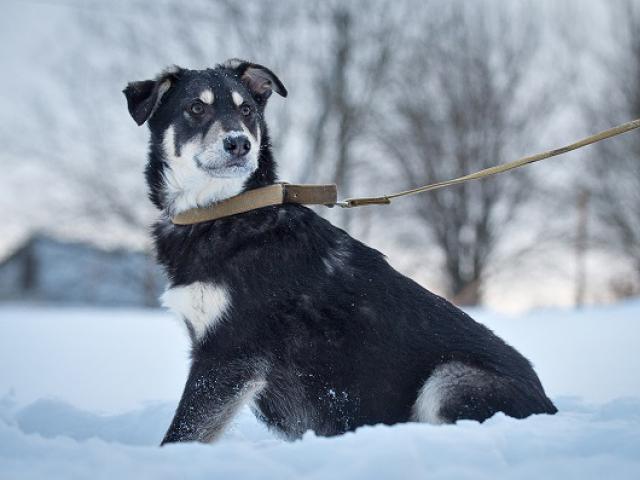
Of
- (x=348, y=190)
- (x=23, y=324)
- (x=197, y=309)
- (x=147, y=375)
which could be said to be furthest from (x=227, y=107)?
(x=348, y=190)

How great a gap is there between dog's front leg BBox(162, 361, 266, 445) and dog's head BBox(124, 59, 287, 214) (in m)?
0.97

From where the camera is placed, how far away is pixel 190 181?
3.99 metres

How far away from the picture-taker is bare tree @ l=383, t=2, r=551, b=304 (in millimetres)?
24156

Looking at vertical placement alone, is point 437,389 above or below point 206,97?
below

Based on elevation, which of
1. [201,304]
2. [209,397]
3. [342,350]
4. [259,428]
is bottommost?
[259,428]

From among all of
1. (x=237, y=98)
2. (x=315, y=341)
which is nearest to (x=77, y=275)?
(x=237, y=98)

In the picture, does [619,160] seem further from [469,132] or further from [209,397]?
[209,397]

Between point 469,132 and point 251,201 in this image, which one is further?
point 469,132

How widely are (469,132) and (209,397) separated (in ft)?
74.0

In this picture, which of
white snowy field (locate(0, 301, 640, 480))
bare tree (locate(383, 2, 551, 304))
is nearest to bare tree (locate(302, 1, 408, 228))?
bare tree (locate(383, 2, 551, 304))

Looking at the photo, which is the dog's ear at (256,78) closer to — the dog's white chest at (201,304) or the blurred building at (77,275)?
the dog's white chest at (201,304)

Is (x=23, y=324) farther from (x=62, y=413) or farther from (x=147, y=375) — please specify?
(x=62, y=413)

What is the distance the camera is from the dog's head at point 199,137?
392 centimetres

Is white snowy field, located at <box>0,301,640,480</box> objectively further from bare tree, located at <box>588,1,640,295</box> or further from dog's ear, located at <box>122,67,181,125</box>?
bare tree, located at <box>588,1,640,295</box>
